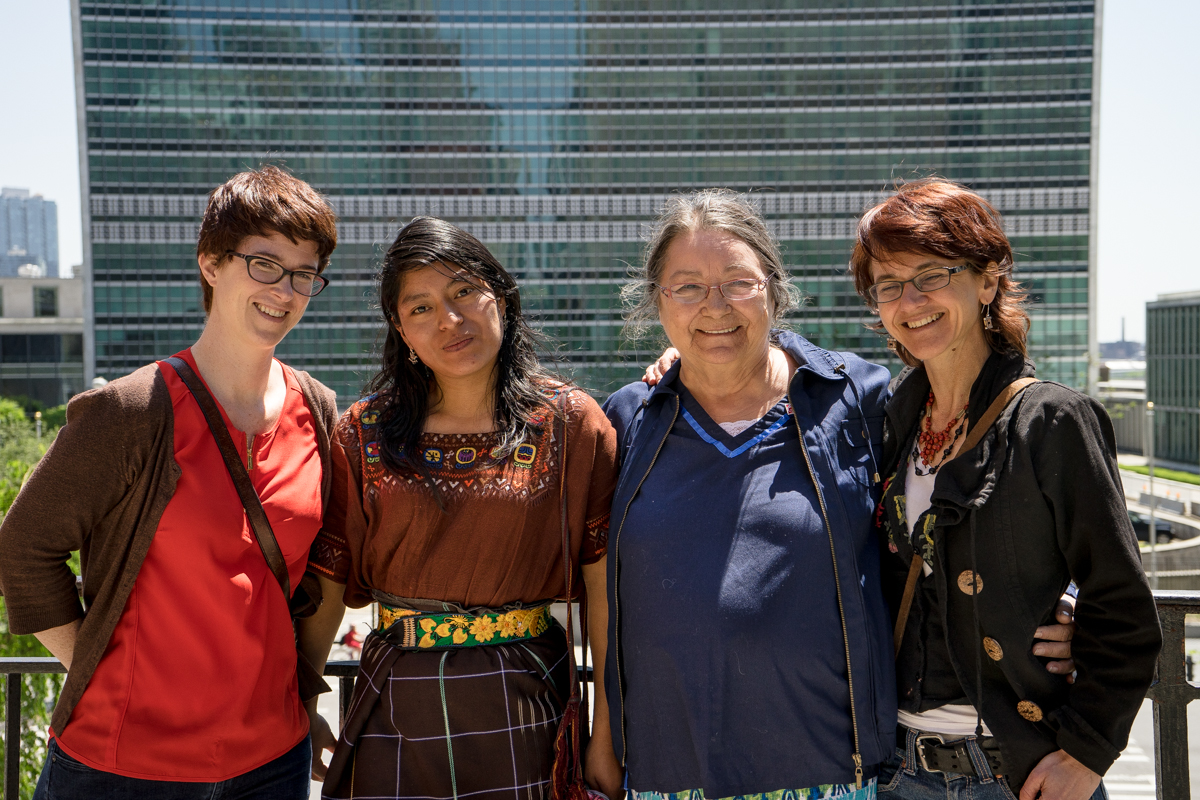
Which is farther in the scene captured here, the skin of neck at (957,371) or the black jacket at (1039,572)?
the skin of neck at (957,371)

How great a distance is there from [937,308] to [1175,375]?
71708 mm

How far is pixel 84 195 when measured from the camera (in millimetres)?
56531

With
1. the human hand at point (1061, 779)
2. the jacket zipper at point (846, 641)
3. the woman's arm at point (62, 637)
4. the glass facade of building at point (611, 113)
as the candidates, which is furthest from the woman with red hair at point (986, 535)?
the glass facade of building at point (611, 113)

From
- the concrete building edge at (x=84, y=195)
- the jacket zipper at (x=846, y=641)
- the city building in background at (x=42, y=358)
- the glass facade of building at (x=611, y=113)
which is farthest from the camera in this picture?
the city building in background at (x=42, y=358)

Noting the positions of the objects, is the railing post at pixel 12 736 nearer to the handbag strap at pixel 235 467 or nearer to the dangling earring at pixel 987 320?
the handbag strap at pixel 235 467

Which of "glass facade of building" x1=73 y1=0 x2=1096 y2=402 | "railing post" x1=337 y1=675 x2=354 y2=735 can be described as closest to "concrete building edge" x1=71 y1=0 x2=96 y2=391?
"glass facade of building" x1=73 y1=0 x2=1096 y2=402

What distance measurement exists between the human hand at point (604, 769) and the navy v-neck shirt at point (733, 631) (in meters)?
0.12

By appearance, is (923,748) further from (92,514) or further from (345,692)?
(92,514)

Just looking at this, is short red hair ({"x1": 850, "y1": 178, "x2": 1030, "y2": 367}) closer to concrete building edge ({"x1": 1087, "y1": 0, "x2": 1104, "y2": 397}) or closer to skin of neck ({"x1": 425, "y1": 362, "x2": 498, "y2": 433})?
skin of neck ({"x1": 425, "y1": 362, "x2": 498, "y2": 433})

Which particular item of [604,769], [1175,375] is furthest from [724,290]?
[1175,375]

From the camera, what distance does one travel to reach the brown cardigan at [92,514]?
78.4 inches

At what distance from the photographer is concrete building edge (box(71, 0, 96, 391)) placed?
55.9 m

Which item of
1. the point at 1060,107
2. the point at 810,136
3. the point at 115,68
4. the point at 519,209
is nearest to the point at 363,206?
the point at 519,209

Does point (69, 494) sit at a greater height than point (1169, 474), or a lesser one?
greater
